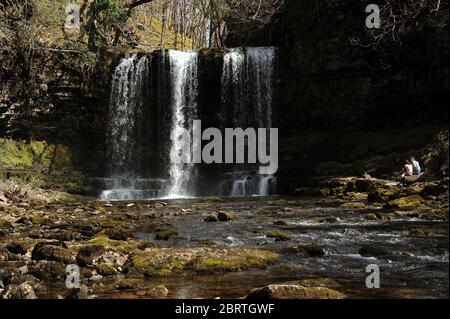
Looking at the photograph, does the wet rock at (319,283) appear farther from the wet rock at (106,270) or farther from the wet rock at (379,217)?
the wet rock at (379,217)

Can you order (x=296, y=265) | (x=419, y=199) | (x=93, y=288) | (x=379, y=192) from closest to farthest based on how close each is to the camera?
1. (x=93, y=288)
2. (x=296, y=265)
3. (x=419, y=199)
4. (x=379, y=192)

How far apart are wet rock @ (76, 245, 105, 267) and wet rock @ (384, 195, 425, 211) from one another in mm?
11288

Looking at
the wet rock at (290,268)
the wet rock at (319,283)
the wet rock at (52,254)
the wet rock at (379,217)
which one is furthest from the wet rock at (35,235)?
the wet rock at (379,217)

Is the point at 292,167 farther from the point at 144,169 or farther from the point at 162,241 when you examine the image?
the point at 162,241

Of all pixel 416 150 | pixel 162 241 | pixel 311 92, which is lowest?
pixel 162 241

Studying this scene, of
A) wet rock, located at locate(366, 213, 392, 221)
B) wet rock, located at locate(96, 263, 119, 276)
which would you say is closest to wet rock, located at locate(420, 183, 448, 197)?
wet rock, located at locate(366, 213, 392, 221)

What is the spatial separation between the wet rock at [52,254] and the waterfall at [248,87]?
928 inches

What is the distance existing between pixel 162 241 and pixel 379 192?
11.6m

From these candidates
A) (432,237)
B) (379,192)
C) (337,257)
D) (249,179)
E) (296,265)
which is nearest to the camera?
(296,265)

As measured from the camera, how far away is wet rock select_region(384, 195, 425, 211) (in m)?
17.3

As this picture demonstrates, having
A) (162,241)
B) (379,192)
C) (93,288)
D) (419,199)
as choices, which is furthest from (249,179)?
(93,288)

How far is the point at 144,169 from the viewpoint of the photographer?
33.4 meters

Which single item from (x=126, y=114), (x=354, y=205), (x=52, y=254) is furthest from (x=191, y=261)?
(x=126, y=114)

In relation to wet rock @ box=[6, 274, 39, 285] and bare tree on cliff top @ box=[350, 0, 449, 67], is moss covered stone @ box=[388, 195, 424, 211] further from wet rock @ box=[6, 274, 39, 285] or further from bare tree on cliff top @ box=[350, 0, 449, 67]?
wet rock @ box=[6, 274, 39, 285]
